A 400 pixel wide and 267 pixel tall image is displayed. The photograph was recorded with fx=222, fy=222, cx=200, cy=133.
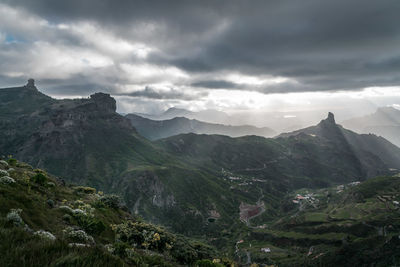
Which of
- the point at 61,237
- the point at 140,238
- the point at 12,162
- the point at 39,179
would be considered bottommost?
the point at 140,238

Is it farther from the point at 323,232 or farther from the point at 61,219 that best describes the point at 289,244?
the point at 61,219

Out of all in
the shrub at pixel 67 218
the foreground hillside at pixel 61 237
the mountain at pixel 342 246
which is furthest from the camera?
the mountain at pixel 342 246

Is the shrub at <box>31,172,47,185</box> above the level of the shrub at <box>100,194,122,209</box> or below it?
above

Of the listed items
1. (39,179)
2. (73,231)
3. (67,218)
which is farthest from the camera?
(39,179)

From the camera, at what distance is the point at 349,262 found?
127562mm

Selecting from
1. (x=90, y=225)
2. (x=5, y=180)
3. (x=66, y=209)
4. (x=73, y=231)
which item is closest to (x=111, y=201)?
(x=66, y=209)

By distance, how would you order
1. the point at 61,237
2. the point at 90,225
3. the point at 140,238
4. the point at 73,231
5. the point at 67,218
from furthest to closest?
the point at 140,238
the point at 90,225
the point at 67,218
the point at 73,231
the point at 61,237

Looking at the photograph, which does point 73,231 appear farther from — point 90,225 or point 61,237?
point 90,225

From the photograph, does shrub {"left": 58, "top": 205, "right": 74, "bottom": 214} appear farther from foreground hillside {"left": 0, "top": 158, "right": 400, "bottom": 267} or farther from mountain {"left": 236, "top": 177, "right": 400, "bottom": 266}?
mountain {"left": 236, "top": 177, "right": 400, "bottom": 266}

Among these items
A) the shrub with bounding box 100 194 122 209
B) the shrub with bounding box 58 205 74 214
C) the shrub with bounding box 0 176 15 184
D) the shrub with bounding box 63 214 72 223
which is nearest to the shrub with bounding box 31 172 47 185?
the shrub with bounding box 0 176 15 184

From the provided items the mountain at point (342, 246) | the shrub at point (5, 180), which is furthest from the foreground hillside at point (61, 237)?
the mountain at point (342, 246)

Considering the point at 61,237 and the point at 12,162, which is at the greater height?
the point at 61,237

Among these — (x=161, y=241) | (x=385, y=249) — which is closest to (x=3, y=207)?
(x=161, y=241)

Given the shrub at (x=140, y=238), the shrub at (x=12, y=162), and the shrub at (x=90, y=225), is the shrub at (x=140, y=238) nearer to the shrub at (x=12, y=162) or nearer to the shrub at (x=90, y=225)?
the shrub at (x=90, y=225)
